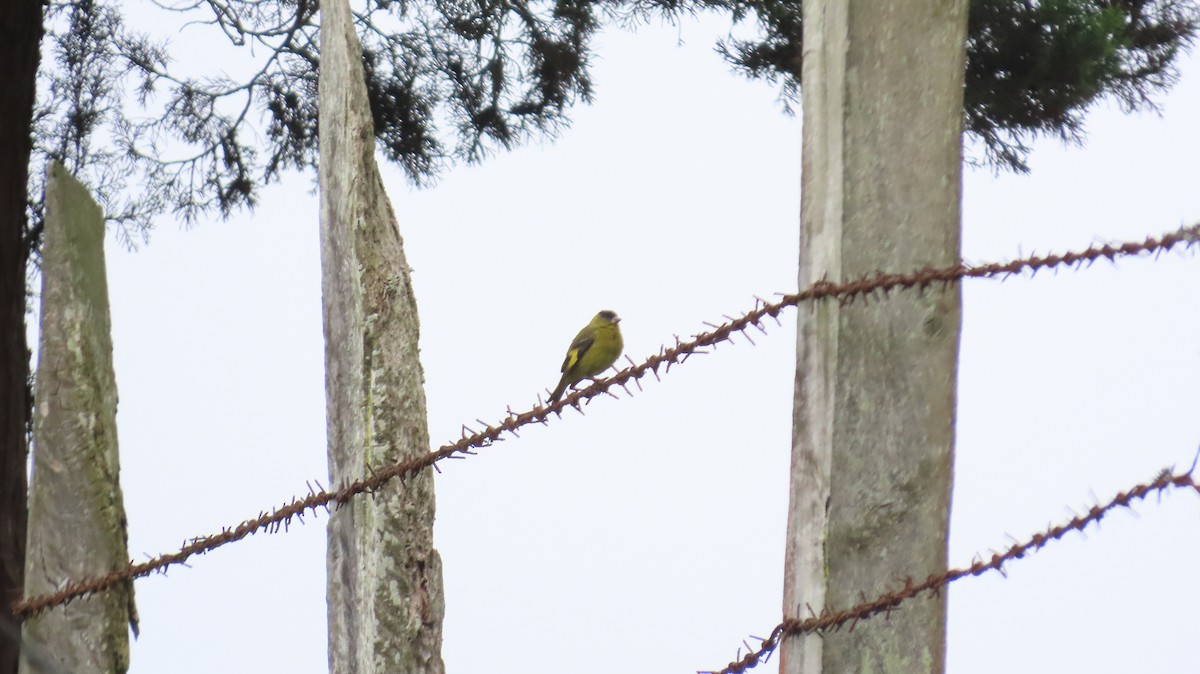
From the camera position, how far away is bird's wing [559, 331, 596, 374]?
5.30 m

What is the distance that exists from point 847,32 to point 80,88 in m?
4.26

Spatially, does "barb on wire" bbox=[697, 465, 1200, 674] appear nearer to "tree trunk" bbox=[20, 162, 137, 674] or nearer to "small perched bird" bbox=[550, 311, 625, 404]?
"tree trunk" bbox=[20, 162, 137, 674]

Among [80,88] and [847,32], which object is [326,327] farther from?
[80,88]

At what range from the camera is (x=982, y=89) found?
4562 mm

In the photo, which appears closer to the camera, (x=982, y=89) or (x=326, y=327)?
(x=326, y=327)

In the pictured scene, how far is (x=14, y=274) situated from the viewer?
399 centimetres

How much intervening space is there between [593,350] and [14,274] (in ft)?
7.02

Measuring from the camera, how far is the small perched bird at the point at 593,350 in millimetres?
5301

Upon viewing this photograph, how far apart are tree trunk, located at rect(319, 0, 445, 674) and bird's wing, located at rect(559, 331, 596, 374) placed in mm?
2816

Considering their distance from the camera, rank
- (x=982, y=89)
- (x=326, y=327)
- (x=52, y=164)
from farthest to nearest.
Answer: (x=982, y=89), (x=52, y=164), (x=326, y=327)

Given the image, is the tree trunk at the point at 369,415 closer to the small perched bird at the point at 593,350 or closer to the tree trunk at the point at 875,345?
the tree trunk at the point at 875,345

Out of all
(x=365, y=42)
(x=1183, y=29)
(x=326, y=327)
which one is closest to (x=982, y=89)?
(x=1183, y=29)

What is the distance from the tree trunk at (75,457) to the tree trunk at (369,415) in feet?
1.41

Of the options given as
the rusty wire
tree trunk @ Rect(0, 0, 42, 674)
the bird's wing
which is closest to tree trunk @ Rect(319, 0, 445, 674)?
the rusty wire
